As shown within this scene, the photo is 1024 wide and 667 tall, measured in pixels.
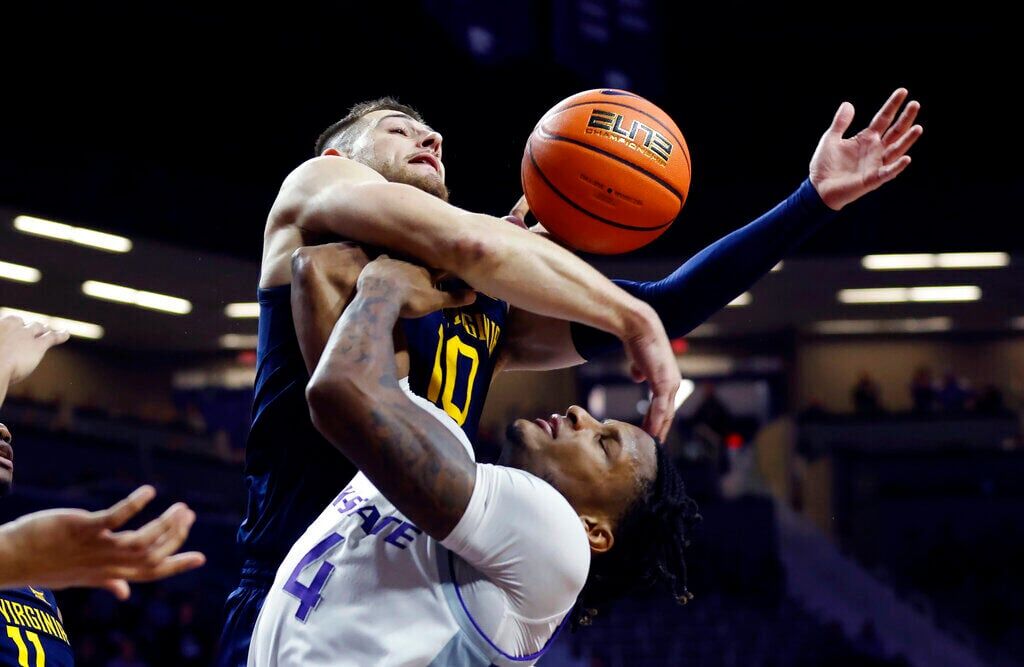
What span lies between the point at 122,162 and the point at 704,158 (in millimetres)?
6447

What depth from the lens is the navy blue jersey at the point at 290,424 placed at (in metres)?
2.85

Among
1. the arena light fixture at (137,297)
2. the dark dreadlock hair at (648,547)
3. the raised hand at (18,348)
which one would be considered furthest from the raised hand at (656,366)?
the arena light fixture at (137,297)

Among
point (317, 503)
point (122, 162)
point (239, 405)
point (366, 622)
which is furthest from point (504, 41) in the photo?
point (239, 405)

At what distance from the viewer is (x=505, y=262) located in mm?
2494

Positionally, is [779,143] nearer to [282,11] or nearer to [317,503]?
[282,11]

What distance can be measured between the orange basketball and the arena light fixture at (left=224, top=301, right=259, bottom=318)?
534 inches

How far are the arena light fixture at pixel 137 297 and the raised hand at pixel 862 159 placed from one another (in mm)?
14517

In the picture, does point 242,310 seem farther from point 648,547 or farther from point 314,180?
point 648,547

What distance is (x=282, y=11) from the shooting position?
41.8ft

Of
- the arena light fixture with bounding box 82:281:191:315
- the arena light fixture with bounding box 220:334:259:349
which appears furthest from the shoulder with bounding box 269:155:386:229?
the arena light fixture with bounding box 220:334:259:349

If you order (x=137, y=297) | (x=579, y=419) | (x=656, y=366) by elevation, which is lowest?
(x=137, y=297)

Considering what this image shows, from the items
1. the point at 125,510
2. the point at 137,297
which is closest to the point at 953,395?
the point at 137,297

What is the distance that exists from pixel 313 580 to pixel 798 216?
1.71 metres

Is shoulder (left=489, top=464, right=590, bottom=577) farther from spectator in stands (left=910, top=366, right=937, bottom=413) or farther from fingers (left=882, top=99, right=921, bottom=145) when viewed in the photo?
spectator in stands (left=910, top=366, right=937, bottom=413)
